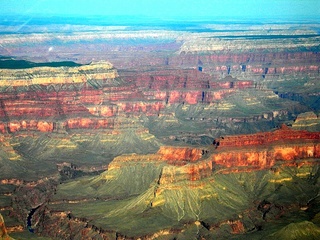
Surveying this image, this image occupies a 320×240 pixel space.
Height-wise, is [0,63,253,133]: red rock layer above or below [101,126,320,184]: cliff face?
below

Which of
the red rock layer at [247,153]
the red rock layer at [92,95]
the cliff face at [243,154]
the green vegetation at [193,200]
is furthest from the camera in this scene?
the red rock layer at [92,95]

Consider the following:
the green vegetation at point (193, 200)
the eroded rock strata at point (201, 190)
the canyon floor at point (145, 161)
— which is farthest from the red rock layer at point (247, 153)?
the green vegetation at point (193, 200)

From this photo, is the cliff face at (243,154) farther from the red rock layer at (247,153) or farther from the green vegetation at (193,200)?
the green vegetation at (193,200)

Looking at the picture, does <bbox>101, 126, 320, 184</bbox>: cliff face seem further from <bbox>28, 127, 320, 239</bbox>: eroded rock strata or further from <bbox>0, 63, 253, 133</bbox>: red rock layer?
<bbox>0, 63, 253, 133</bbox>: red rock layer

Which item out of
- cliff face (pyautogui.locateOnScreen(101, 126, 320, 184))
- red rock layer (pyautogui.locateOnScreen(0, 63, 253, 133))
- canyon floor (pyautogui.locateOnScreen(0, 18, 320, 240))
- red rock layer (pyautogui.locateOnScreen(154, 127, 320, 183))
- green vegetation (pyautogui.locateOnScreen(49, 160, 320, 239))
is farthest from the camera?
red rock layer (pyautogui.locateOnScreen(0, 63, 253, 133))

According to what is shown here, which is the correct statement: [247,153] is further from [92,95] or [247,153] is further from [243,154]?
[92,95]

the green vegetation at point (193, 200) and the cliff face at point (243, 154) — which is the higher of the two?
the cliff face at point (243, 154)

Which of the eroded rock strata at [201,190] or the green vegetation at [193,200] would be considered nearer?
the green vegetation at [193,200]

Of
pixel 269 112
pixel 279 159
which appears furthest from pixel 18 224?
pixel 269 112

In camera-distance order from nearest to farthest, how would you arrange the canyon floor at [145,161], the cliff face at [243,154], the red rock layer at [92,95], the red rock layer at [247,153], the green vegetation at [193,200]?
1. the green vegetation at [193,200]
2. the canyon floor at [145,161]
3. the red rock layer at [247,153]
4. the cliff face at [243,154]
5. the red rock layer at [92,95]

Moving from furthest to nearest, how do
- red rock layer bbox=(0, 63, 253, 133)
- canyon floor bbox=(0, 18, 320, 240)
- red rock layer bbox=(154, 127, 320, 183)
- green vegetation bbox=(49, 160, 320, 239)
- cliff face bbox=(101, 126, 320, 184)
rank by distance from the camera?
1. red rock layer bbox=(0, 63, 253, 133)
2. cliff face bbox=(101, 126, 320, 184)
3. red rock layer bbox=(154, 127, 320, 183)
4. canyon floor bbox=(0, 18, 320, 240)
5. green vegetation bbox=(49, 160, 320, 239)

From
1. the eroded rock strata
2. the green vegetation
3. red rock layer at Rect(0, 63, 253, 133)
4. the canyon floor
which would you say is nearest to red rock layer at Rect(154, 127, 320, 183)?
the eroded rock strata
